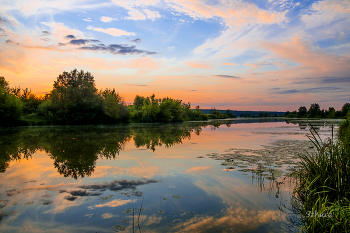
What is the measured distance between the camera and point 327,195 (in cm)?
374

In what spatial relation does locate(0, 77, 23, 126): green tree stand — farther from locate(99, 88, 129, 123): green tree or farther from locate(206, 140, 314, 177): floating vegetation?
locate(206, 140, 314, 177): floating vegetation

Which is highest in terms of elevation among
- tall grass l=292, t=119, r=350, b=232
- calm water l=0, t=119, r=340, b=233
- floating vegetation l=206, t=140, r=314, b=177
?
tall grass l=292, t=119, r=350, b=232

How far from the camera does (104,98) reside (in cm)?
4466

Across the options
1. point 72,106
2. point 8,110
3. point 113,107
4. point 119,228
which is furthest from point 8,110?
point 119,228

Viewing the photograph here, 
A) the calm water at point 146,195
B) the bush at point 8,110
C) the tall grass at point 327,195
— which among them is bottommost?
the calm water at point 146,195

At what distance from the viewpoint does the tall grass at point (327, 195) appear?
3144 mm

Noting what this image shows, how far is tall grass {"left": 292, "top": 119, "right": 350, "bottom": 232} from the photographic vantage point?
10.3 ft

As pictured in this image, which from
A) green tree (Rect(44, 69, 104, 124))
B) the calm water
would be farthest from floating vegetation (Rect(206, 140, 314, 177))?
green tree (Rect(44, 69, 104, 124))

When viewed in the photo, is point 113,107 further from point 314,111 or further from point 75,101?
point 314,111

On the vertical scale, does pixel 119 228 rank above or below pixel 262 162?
below

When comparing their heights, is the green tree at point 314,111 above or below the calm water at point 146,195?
above

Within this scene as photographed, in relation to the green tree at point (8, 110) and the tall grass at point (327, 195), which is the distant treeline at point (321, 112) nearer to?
the tall grass at point (327, 195)

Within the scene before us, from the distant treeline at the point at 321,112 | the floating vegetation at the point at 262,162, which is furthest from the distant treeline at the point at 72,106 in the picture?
the distant treeline at the point at 321,112

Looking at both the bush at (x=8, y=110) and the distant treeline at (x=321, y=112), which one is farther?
the distant treeline at (x=321, y=112)
